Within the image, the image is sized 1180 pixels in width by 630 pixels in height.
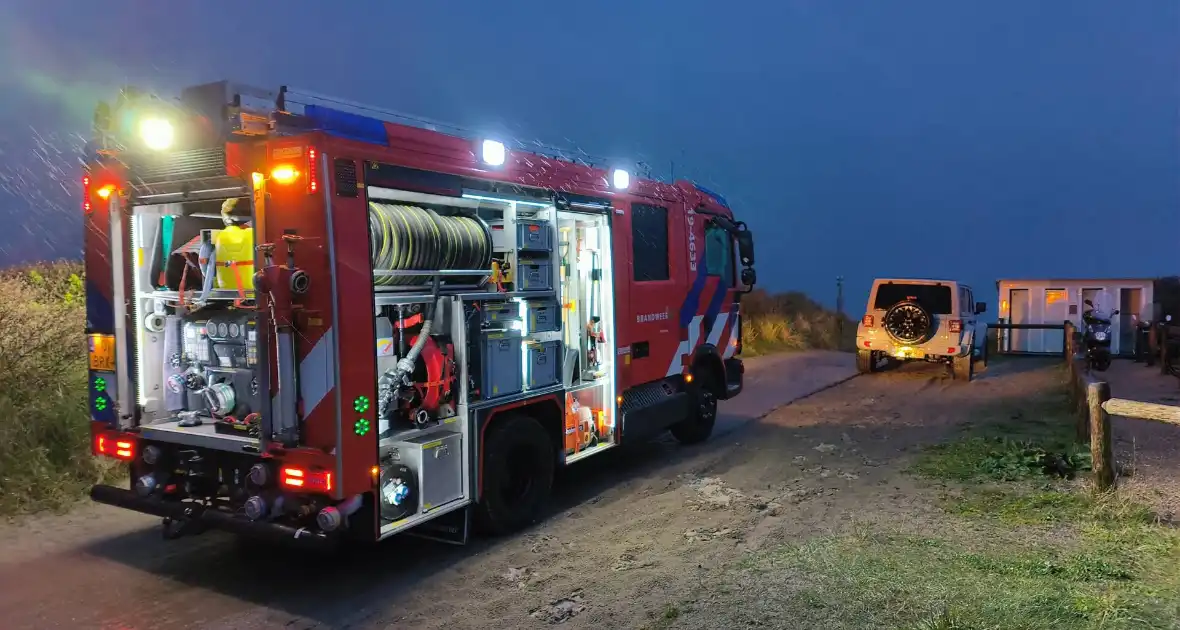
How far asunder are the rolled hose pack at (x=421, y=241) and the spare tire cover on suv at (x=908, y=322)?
464 inches

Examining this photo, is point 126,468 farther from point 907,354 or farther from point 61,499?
point 907,354

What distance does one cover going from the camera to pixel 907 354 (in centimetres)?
1580

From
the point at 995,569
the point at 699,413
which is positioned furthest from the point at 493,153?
the point at 699,413

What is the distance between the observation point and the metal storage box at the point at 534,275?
247 inches

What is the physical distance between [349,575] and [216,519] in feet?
3.15

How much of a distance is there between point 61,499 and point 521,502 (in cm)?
384

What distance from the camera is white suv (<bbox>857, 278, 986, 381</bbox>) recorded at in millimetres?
15500

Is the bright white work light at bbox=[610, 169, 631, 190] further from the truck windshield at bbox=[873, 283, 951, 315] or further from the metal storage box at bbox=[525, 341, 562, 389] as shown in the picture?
the truck windshield at bbox=[873, 283, 951, 315]

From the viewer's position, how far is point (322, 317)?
4645 mm

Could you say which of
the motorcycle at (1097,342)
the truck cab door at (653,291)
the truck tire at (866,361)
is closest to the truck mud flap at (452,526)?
the truck cab door at (653,291)

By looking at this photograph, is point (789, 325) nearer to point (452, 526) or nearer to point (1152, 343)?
point (1152, 343)

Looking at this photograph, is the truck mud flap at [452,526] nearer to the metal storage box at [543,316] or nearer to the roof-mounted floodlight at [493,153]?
the metal storage box at [543,316]

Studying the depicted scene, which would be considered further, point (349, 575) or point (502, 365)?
point (502, 365)

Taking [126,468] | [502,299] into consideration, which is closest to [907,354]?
[502,299]
